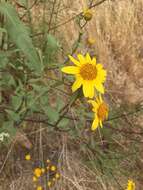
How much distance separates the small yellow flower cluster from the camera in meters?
1.66

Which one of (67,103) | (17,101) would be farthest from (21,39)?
(67,103)

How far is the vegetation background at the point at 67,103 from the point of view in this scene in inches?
55.6

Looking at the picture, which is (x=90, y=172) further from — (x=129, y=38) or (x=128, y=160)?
(x=129, y=38)

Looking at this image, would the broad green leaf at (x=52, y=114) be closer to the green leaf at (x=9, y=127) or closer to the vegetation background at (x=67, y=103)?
the vegetation background at (x=67, y=103)

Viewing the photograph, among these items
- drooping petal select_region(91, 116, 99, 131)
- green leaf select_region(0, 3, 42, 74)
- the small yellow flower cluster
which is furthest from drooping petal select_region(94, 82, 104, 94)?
the small yellow flower cluster

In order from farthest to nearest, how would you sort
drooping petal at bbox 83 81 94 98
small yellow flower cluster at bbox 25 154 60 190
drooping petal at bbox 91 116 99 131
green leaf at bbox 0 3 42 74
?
small yellow flower cluster at bbox 25 154 60 190
drooping petal at bbox 91 116 99 131
drooping petal at bbox 83 81 94 98
green leaf at bbox 0 3 42 74

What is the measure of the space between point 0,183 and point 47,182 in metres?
0.18

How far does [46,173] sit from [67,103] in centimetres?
32

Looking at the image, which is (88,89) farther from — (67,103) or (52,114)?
(67,103)

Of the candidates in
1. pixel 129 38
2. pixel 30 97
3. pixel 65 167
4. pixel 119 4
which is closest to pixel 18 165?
pixel 65 167

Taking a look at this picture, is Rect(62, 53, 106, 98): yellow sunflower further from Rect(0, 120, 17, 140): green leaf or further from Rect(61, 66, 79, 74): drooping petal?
Rect(0, 120, 17, 140): green leaf

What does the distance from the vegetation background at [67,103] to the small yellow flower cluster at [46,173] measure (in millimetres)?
20

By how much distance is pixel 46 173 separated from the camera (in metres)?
1.71

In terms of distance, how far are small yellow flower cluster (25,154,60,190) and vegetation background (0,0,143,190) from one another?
0.07 ft
